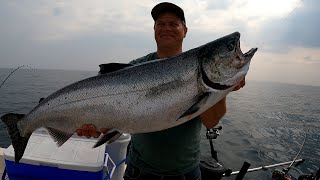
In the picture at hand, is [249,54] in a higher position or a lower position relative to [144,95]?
higher

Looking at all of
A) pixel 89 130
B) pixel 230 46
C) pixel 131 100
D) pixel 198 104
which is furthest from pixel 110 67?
pixel 230 46

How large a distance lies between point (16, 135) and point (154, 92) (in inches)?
86.3

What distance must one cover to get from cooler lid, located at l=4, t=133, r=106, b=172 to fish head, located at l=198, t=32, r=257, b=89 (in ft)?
7.34

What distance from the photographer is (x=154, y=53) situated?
452cm

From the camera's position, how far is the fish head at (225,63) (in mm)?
3252

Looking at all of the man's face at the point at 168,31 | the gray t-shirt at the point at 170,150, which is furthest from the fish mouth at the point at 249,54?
the man's face at the point at 168,31

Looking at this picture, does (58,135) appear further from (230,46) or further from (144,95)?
(230,46)

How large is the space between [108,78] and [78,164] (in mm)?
1496

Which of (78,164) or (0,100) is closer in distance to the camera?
(78,164)

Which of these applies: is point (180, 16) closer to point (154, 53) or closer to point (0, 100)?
point (154, 53)

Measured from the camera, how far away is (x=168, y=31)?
4.35 meters

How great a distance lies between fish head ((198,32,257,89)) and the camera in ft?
10.7

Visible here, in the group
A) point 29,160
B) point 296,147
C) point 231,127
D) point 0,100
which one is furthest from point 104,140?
point 0,100

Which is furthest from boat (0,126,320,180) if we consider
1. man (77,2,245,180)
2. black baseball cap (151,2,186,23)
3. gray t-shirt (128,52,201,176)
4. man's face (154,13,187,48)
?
black baseball cap (151,2,186,23)
